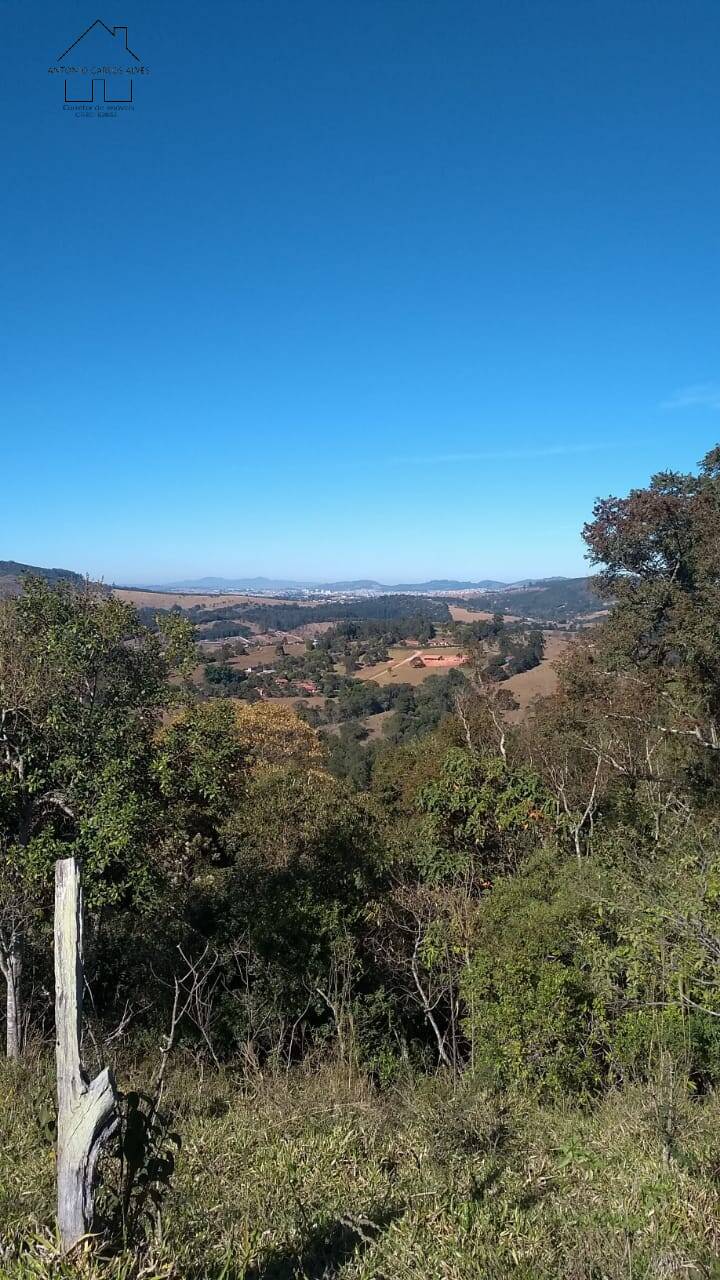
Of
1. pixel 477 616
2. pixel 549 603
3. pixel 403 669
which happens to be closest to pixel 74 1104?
pixel 403 669

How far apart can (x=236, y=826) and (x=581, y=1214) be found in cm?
786

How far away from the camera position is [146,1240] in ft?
9.13

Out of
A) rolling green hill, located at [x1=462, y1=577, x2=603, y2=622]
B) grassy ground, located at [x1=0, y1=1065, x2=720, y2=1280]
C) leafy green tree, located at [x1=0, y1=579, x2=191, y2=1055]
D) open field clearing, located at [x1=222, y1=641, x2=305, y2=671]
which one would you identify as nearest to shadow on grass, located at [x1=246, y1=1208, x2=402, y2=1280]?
grassy ground, located at [x1=0, y1=1065, x2=720, y2=1280]

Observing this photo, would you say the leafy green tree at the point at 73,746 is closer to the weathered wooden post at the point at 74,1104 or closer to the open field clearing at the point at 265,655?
the weathered wooden post at the point at 74,1104

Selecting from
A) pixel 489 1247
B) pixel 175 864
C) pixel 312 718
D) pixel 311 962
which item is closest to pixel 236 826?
pixel 175 864

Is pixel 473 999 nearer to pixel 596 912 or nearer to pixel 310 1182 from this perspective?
pixel 596 912

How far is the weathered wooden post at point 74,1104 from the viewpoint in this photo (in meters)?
2.43

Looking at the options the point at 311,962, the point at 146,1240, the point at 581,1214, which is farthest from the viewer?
the point at 311,962

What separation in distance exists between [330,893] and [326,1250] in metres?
5.74

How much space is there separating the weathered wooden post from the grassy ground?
163mm

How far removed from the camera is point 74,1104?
8.04 ft

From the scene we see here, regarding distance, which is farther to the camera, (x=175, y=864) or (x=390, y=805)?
(x=390, y=805)

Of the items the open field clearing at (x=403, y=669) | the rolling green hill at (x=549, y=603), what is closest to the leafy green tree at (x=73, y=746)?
the open field clearing at (x=403, y=669)

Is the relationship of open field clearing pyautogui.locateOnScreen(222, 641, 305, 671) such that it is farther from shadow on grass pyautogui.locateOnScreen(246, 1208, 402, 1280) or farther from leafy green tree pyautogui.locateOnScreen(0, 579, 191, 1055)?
shadow on grass pyautogui.locateOnScreen(246, 1208, 402, 1280)
